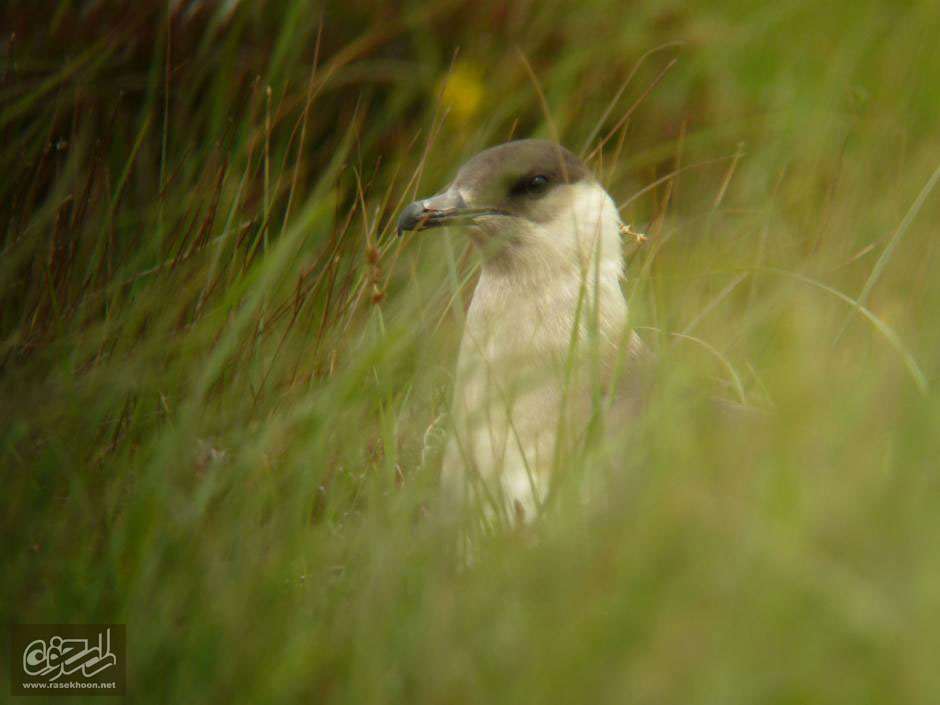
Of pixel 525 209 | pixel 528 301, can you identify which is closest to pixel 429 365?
pixel 528 301

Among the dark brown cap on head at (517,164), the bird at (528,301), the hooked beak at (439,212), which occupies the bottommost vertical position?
the bird at (528,301)

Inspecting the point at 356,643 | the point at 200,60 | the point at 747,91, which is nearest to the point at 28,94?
the point at 200,60

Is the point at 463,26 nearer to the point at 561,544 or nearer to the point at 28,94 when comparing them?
the point at 28,94

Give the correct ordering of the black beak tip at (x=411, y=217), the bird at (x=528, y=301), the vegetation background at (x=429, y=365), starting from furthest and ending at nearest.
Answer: the black beak tip at (x=411, y=217) → the bird at (x=528, y=301) → the vegetation background at (x=429, y=365)

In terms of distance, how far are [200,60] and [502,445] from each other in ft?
5.41

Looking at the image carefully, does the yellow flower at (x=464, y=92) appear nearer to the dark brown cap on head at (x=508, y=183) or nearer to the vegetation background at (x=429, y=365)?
the vegetation background at (x=429, y=365)

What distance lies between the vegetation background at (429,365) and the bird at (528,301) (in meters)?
0.11

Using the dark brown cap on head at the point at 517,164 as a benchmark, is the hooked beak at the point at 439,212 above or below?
below

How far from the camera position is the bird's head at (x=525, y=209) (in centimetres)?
264

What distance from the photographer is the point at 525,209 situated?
270 cm

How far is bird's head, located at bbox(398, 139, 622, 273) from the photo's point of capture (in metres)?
2.64

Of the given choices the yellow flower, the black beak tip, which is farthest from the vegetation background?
the black beak tip

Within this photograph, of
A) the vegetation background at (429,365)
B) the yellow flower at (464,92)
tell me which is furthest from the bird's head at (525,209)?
the yellow flower at (464,92)

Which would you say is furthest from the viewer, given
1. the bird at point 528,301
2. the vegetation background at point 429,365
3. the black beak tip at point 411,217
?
the black beak tip at point 411,217
